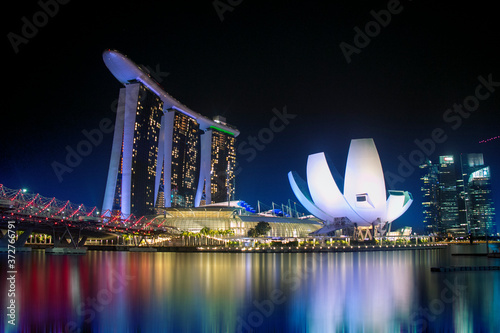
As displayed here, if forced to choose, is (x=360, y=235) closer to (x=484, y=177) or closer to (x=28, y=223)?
(x=28, y=223)

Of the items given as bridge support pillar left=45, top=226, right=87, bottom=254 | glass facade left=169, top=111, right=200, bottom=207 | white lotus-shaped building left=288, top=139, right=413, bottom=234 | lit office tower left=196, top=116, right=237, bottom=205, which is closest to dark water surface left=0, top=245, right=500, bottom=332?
bridge support pillar left=45, top=226, right=87, bottom=254

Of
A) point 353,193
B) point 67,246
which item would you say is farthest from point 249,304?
point 353,193

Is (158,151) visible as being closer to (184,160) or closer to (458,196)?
(184,160)

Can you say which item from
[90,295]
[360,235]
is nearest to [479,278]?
[90,295]

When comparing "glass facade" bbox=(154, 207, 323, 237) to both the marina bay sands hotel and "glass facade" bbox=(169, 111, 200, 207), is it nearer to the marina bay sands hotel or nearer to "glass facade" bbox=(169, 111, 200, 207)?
the marina bay sands hotel

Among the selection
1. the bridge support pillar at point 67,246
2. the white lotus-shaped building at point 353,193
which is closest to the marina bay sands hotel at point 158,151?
the bridge support pillar at point 67,246

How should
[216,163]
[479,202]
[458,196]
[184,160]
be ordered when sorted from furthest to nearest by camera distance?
1. [458,196]
2. [479,202]
3. [216,163]
4. [184,160]

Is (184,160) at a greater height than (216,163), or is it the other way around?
→ (184,160)
